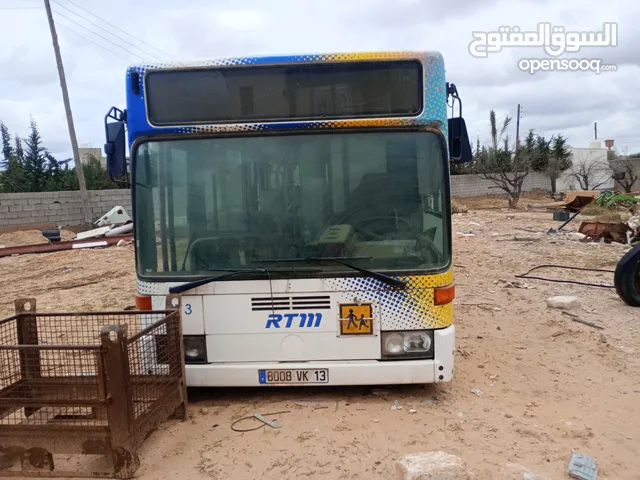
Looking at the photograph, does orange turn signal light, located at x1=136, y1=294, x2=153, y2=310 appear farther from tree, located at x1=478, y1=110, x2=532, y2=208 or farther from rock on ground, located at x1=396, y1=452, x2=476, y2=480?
tree, located at x1=478, y1=110, x2=532, y2=208

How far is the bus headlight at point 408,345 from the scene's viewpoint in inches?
162

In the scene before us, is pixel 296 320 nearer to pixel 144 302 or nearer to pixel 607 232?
pixel 144 302

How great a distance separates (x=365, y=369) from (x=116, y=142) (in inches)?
108

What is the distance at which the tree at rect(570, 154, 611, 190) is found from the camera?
3531cm

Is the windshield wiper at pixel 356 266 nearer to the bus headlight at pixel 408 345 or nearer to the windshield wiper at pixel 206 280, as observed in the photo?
the windshield wiper at pixel 206 280

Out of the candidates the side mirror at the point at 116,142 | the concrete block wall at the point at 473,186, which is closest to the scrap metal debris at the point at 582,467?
the side mirror at the point at 116,142

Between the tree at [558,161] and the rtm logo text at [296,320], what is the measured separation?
37.1 metres

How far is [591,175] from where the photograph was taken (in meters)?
37.6

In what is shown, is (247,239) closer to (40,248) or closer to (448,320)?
(448,320)

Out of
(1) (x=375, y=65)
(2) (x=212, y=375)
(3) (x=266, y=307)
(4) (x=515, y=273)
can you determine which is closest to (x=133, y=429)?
(2) (x=212, y=375)

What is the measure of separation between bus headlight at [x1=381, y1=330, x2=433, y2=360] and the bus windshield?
55 cm

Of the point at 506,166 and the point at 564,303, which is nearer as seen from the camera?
the point at 564,303

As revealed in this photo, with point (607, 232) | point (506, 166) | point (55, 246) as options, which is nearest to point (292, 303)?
point (607, 232)

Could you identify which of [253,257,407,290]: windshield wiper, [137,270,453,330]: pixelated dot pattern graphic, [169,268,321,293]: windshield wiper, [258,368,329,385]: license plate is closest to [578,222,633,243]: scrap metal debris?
[137,270,453,330]: pixelated dot pattern graphic
